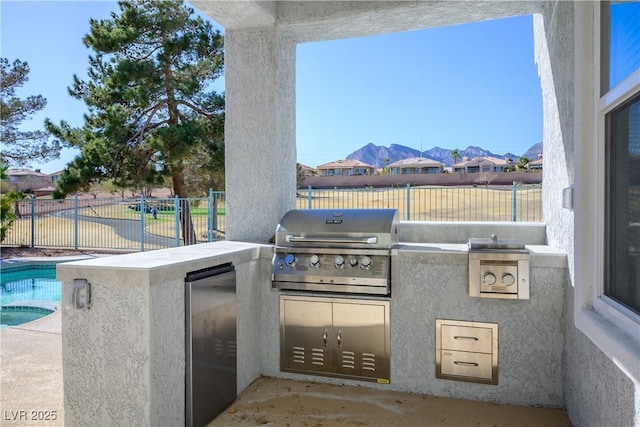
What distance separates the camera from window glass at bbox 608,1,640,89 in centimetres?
161

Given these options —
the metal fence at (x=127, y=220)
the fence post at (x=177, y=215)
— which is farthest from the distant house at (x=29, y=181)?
the fence post at (x=177, y=215)

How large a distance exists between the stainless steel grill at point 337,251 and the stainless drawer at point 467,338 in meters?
0.51

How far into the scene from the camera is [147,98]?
38.5ft

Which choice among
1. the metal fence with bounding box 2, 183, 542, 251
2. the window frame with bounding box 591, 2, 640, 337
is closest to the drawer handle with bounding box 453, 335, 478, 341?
the window frame with bounding box 591, 2, 640, 337

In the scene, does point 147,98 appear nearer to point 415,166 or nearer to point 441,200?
point 415,166

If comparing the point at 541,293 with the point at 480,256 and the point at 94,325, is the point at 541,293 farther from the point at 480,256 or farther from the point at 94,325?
the point at 94,325

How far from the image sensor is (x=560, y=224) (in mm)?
2953

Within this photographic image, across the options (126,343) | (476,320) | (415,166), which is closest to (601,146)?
(476,320)

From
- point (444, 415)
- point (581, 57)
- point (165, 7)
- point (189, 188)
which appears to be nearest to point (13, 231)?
point (189, 188)

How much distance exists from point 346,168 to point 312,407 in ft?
27.1

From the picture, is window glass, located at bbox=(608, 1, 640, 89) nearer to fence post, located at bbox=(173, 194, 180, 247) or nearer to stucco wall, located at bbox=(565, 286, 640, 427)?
stucco wall, located at bbox=(565, 286, 640, 427)

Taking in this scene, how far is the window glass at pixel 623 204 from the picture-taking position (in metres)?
1.64

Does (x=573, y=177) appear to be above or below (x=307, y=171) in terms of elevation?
below

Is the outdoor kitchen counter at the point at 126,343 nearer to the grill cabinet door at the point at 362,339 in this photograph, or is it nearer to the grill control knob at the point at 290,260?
the grill control knob at the point at 290,260
